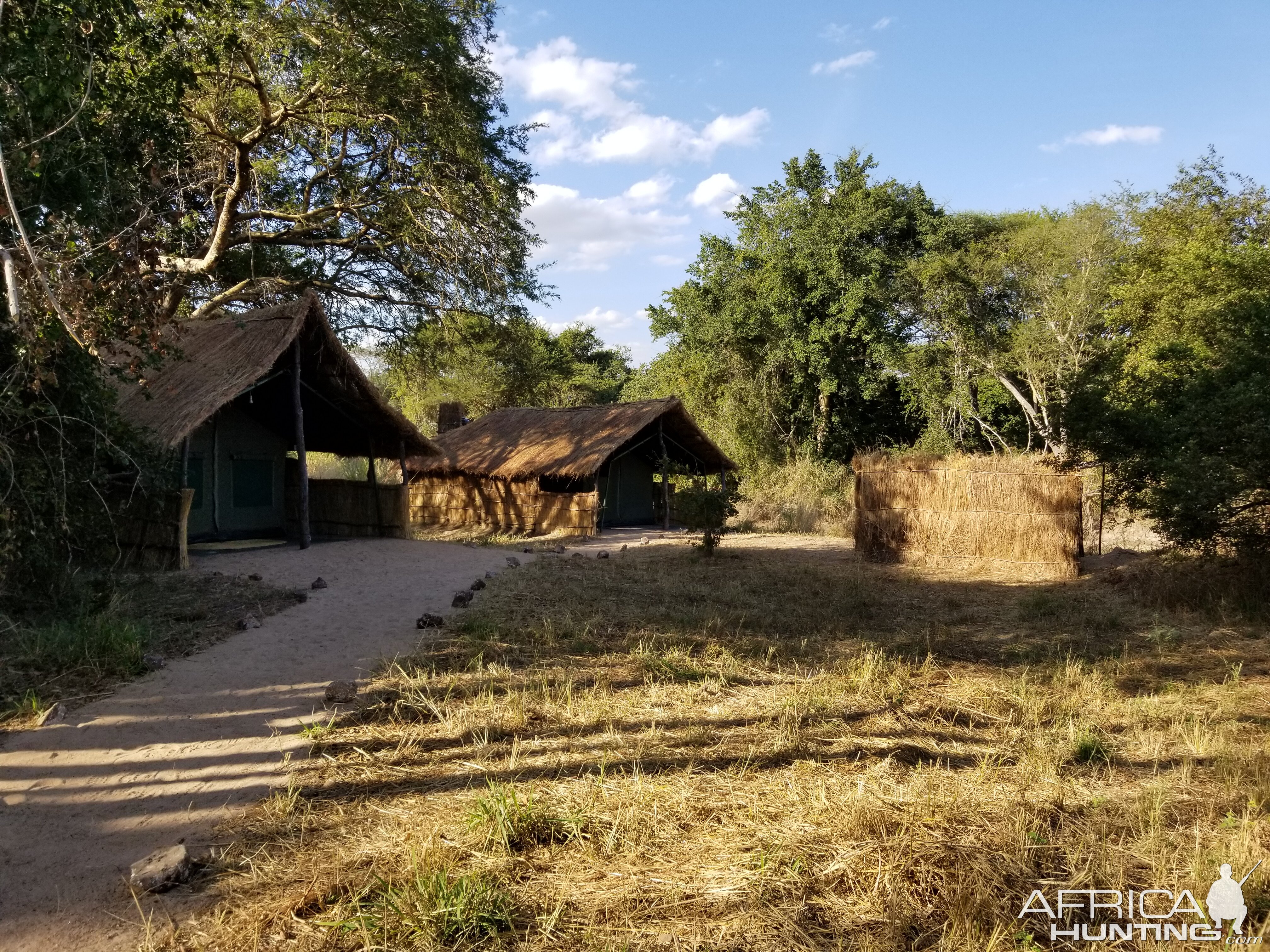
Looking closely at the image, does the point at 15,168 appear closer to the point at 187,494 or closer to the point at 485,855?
the point at 187,494

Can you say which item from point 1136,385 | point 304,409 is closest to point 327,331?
point 304,409

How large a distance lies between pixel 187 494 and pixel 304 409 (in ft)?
13.9

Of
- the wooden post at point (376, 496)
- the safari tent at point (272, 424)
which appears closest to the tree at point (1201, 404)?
the safari tent at point (272, 424)

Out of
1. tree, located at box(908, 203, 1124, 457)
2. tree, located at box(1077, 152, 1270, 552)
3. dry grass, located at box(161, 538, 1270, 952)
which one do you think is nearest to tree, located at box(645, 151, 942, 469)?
tree, located at box(908, 203, 1124, 457)

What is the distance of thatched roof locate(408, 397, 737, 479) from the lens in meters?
17.1

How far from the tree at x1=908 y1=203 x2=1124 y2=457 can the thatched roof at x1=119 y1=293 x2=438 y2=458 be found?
1468cm

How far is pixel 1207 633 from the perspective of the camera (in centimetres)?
741

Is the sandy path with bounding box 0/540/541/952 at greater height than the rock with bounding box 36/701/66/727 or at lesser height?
lesser

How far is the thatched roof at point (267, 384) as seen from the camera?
10.5 m

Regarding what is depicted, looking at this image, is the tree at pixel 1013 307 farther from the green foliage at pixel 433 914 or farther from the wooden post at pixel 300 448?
the green foliage at pixel 433 914

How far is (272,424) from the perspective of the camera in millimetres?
13906

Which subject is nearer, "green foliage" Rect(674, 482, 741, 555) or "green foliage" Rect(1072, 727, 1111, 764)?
"green foliage" Rect(1072, 727, 1111, 764)

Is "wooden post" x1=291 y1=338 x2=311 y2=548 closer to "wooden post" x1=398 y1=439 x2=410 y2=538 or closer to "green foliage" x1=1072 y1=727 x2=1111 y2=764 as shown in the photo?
"wooden post" x1=398 y1=439 x2=410 y2=538

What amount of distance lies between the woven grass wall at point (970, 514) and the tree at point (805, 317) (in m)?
10.2
